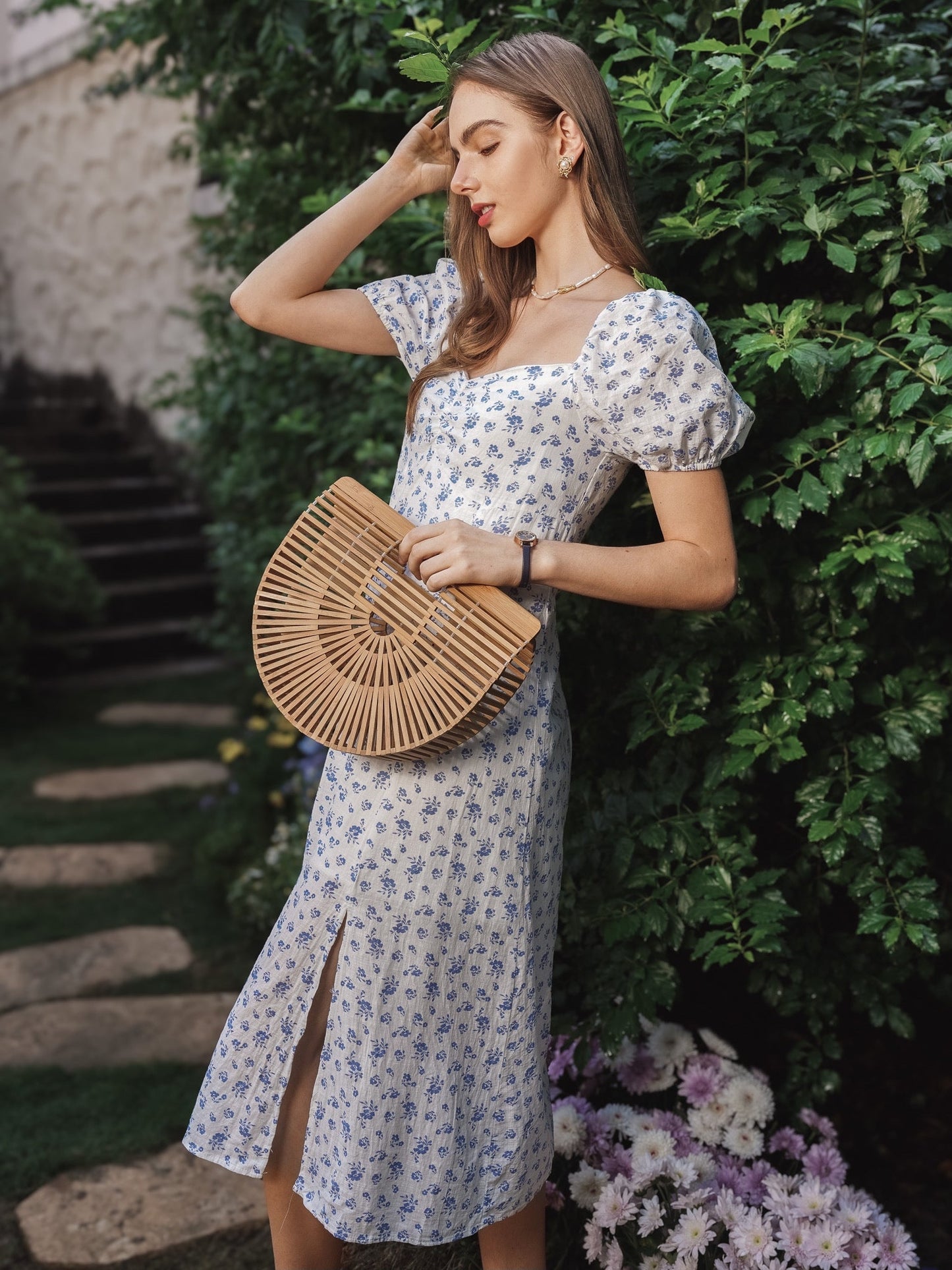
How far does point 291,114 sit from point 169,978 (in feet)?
6.86

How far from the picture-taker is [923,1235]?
2131 mm

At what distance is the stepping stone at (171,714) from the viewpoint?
511 cm

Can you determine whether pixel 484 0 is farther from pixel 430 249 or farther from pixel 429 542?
pixel 429 542

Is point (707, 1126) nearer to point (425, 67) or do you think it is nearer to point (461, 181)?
point (461, 181)

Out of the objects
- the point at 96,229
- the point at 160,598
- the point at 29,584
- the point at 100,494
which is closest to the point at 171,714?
the point at 29,584

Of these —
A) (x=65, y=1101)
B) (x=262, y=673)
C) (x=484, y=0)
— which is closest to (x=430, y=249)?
(x=484, y=0)

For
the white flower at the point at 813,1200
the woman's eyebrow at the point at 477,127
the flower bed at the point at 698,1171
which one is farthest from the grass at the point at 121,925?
the woman's eyebrow at the point at 477,127

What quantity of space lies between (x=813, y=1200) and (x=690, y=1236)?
0.20 m

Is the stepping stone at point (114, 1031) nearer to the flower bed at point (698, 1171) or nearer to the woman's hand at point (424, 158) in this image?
the flower bed at point (698, 1171)

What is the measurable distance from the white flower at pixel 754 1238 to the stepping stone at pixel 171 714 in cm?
363

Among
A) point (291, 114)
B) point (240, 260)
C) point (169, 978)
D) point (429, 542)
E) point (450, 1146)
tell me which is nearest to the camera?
point (429, 542)

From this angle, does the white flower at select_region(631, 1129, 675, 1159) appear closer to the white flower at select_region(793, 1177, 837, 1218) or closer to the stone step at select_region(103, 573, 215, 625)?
the white flower at select_region(793, 1177, 837, 1218)

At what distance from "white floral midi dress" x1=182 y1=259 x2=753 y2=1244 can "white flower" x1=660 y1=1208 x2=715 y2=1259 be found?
25 cm

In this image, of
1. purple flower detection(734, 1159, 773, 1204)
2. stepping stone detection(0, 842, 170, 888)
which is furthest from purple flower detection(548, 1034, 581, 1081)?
stepping stone detection(0, 842, 170, 888)
